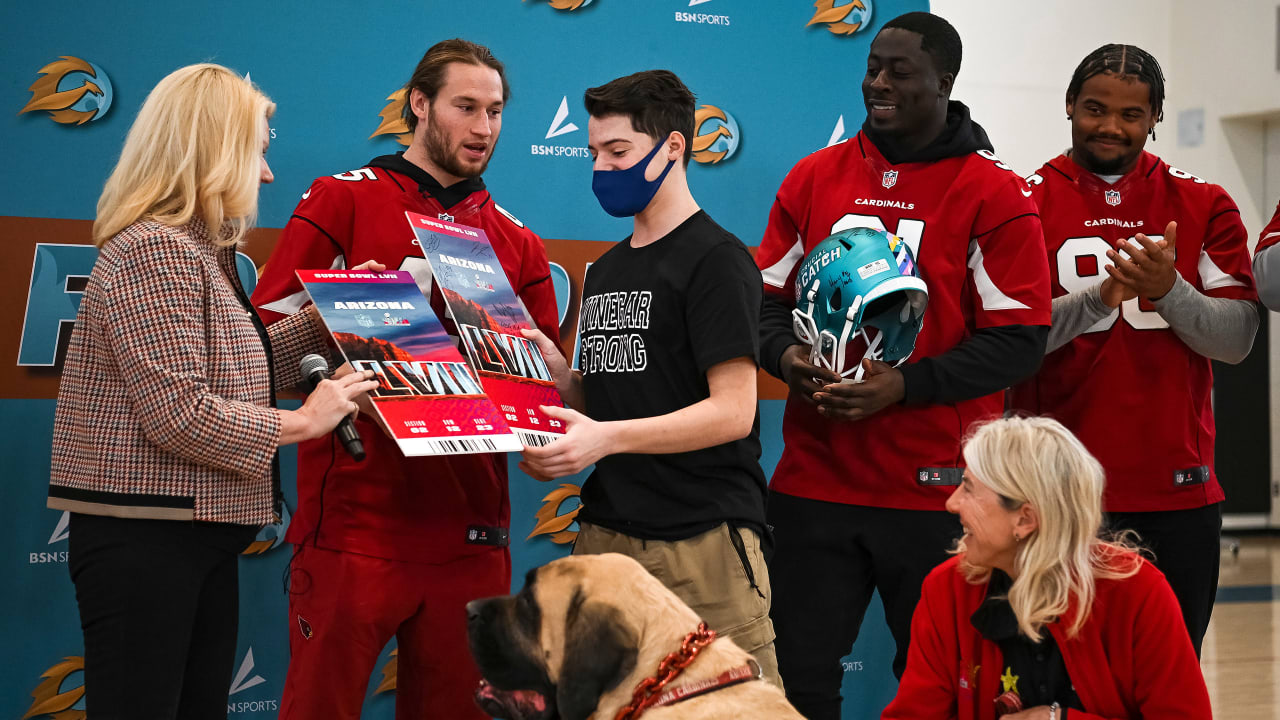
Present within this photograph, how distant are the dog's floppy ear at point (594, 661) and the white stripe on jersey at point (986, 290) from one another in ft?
4.73

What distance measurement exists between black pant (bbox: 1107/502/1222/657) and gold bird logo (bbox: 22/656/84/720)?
10.0ft

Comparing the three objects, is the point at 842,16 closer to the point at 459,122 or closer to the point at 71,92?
the point at 459,122

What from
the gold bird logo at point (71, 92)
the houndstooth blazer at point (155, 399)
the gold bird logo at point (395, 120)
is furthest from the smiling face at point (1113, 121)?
the gold bird logo at point (71, 92)

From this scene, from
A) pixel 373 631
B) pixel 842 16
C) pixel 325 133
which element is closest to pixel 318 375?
pixel 373 631

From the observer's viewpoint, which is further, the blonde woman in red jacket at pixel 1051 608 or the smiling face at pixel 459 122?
the smiling face at pixel 459 122

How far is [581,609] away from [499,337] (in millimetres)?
807

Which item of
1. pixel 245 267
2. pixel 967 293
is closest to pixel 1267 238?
pixel 967 293

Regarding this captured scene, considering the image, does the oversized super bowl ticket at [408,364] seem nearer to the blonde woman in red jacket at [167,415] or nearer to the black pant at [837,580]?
the blonde woman in red jacket at [167,415]

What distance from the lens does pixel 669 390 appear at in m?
2.33

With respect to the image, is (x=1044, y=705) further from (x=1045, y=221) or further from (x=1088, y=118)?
(x=1088, y=118)

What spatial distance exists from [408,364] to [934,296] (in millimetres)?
1352

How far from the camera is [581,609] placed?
5.81ft

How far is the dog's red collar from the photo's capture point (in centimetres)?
170

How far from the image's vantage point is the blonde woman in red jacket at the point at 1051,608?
6.37 ft
